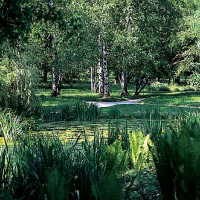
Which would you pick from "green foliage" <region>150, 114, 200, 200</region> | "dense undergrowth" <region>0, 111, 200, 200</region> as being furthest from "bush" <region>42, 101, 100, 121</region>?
"green foliage" <region>150, 114, 200, 200</region>

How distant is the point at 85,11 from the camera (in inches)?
986

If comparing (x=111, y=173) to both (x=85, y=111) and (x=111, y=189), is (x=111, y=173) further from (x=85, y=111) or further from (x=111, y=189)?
(x=85, y=111)

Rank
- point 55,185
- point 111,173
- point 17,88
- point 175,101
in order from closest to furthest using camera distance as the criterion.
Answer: point 111,173, point 55,185, point 17,88, point 175,101

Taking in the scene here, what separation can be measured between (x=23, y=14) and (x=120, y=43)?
21.4 metres

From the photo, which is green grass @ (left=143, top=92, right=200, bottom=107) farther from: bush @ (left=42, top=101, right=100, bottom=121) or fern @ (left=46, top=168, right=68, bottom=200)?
fern @ (left=46, top=168, right=68, bottom=200)

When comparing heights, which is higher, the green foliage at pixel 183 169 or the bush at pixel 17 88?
the bush at pixel 17 88

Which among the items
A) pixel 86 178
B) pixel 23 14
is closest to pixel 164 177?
pixel 86 178

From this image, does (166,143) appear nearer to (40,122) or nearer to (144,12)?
(40,122)

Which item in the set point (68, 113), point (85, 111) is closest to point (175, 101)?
point (68, 113)

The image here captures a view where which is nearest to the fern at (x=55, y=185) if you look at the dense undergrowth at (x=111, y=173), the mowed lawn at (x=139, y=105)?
the dense undergrowth at (x=111, y=173)

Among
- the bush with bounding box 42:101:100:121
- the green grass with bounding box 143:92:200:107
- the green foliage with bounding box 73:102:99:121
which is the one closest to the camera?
the green foliage with bounding box 73:102:99:121

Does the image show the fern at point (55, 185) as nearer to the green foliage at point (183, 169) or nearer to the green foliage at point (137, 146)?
the green foliage at point (183, 169)

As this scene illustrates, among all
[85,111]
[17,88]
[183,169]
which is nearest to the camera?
[183,169]


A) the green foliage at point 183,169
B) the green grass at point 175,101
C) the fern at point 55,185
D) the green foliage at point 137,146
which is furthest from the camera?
the green grass at point 175,101
